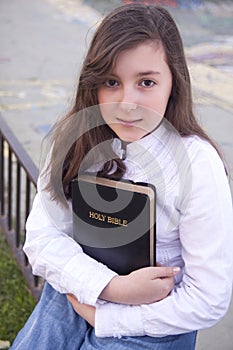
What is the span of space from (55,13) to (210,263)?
308 inches

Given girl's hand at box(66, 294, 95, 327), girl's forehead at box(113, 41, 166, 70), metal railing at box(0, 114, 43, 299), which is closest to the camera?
girl's forehead at box(113, 41, 166, 70)

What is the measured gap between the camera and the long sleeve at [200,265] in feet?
4.58

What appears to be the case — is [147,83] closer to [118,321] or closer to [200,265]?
[200,265]

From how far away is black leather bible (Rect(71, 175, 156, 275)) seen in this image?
1.41 metres

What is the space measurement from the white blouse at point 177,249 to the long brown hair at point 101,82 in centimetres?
5

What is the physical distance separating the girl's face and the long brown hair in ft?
0.06

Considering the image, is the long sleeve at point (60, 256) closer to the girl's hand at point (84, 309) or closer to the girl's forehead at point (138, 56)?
the girl's hand at point (84, 309)

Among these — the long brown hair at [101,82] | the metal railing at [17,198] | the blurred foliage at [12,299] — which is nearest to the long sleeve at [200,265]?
the long brown hair at [101,82]

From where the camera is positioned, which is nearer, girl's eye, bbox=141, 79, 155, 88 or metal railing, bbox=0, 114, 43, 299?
girl's eye, bbox=141, 79, 155, 88

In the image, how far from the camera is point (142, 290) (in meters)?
1.43

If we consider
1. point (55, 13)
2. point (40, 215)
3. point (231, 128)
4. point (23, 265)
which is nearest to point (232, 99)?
point (231, 128)

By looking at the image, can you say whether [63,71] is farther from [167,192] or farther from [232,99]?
[167,192]

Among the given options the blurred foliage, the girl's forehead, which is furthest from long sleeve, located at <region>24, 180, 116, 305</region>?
the blurred foliage

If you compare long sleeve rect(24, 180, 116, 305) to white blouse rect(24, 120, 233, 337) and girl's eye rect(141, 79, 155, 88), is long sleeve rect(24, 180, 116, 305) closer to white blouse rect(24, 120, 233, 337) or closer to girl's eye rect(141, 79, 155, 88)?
Answer: white blouse rect(24, 120, 233, 337)
